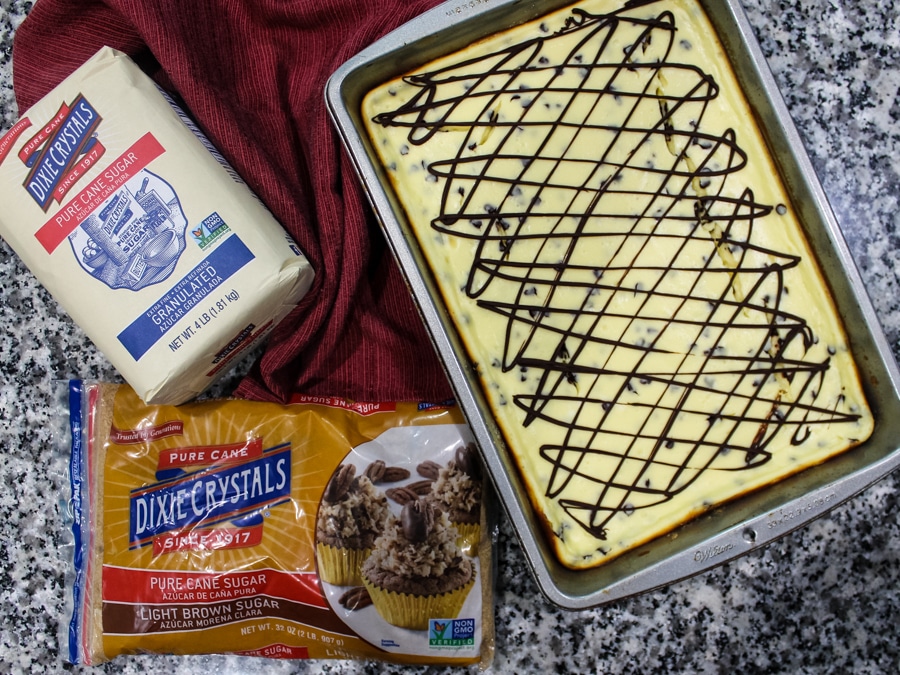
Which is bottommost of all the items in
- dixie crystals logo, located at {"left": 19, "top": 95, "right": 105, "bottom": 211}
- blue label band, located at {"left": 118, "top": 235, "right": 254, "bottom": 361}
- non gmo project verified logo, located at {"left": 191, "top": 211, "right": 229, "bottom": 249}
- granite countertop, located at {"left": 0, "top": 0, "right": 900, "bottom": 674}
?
granite countertop, located at {"left": 0, "top": 0, "right": 900, "bottom": 674}

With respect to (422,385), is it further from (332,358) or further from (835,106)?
(835,106)

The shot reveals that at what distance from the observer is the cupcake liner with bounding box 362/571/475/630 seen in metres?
0.73

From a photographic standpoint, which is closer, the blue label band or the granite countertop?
the blue label band

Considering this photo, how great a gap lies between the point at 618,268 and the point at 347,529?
411 millimetres

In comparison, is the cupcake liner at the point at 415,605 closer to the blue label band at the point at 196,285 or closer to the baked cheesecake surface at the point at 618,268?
the baked cheesecake surface at the point at 618,268

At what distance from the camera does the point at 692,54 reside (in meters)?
0.65

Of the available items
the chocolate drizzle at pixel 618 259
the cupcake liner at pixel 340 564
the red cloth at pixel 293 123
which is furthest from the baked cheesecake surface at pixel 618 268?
the cupcake liner at pixel 340 564

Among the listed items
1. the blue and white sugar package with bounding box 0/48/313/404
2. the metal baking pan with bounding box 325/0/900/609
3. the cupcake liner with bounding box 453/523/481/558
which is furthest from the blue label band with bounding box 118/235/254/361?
the cupcake liner with bounding box 453/523/481/558

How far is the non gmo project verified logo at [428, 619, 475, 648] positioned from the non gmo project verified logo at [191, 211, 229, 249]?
1.58ft

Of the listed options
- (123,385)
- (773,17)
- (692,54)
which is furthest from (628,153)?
(123,385)

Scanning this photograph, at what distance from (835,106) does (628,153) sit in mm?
346

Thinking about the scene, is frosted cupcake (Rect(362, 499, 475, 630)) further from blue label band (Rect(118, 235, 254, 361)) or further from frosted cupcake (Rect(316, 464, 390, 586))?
blue label band (Rect(118, 235, 254, 361))

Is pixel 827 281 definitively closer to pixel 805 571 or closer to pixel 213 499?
pixel 805 571

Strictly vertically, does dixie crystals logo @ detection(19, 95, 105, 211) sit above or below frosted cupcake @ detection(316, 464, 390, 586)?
above
